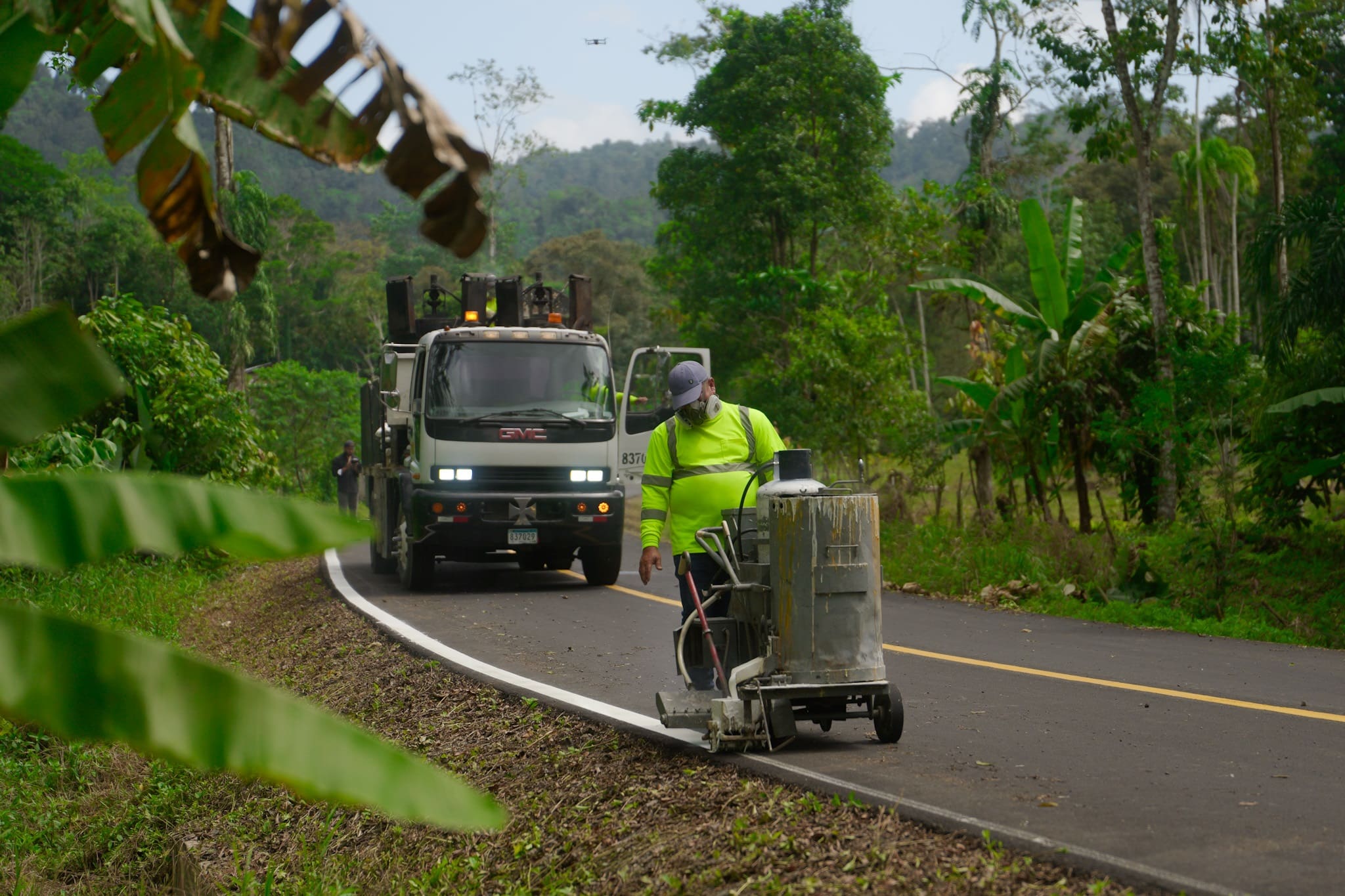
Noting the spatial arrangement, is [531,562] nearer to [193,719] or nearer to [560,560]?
[560,560]

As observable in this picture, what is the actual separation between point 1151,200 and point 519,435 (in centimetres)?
841

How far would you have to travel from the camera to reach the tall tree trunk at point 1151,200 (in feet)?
53.2

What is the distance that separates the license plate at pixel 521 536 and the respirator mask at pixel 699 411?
755 cm

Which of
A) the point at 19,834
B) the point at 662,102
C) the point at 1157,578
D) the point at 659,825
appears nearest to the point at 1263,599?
the point at 1157,578

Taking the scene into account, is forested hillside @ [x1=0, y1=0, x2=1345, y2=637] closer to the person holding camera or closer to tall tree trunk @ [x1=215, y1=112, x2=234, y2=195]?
tall tree trunk @ [x1=215, y1=112, x2=234, y2=195]

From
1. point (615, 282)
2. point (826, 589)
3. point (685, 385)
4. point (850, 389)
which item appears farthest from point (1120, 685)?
point (615, 282)

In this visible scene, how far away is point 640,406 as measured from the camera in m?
16.1

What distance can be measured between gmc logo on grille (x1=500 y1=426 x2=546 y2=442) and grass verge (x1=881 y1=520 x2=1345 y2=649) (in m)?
4.74

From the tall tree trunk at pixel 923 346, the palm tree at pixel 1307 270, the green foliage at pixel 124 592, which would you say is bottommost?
the green foliage at pixel 124 592

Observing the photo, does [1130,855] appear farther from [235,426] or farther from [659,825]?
[235,426]

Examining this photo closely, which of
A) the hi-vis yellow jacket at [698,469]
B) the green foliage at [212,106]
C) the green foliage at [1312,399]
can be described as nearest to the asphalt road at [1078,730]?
the hi-vis yellow jacket at [698,469]

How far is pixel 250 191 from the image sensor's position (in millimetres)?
30438

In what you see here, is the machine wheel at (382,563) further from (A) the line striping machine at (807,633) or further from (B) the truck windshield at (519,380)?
(A) the line striping machine at (807,633)

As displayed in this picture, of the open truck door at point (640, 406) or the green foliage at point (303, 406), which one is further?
the green foliage at point (303, 406)
